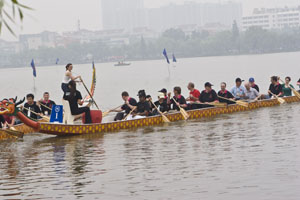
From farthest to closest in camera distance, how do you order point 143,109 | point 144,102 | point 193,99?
point 193,99, point 143,109, point 144,102

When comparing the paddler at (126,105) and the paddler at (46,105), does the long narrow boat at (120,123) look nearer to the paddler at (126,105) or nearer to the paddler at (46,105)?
the paddler at (126,105)

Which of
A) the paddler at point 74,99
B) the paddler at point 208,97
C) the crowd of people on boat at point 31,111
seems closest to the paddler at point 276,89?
the paddler at point 208,97

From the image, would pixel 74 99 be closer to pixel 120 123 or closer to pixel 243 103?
pixel 120 123

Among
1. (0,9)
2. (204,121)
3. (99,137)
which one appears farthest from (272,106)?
(0,9)

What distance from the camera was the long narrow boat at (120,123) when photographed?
2205cm

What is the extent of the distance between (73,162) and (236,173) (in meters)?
4.86

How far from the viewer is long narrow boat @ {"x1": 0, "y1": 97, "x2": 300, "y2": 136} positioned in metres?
22.0

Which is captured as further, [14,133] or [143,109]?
[143,109]

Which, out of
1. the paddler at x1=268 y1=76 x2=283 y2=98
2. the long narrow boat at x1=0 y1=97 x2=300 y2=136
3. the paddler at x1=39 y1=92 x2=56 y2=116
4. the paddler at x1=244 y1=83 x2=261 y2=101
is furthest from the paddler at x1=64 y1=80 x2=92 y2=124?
the paddler at x1=268 y1=76 x2=283 y2=98

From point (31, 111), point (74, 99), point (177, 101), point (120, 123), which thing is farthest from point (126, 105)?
point (74, 99)

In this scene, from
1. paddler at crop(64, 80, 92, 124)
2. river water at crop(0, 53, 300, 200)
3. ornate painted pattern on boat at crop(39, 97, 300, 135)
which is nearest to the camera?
river water at crop(0, 53, 300, 200)

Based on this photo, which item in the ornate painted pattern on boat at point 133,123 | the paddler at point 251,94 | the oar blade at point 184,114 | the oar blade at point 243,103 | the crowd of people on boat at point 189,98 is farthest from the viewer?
the paddler at point 251,94

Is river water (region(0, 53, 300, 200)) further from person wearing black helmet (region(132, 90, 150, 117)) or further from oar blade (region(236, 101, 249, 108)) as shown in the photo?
oar blade (region(236, 101, 249, 108))

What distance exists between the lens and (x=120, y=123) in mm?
25094
